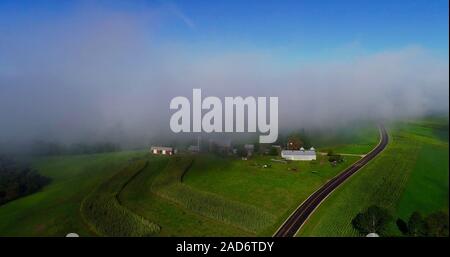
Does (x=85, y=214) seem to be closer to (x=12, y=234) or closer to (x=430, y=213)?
(x=12, y=234)

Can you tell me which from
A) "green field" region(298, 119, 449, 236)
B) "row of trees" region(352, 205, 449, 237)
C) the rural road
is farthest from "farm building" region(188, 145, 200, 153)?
"row of trees" region(352, 205, 449, 237)

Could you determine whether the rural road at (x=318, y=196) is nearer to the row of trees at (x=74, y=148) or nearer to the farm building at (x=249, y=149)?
the farm building at (x=249, y=149)

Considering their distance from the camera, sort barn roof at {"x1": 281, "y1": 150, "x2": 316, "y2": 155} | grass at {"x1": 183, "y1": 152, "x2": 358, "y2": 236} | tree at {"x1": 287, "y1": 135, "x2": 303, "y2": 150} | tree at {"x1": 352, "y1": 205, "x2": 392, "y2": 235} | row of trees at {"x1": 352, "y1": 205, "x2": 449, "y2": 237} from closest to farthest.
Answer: row of trees at {"x1": 352, "y1": 205, "x2": 449, "y2": 237}, tree at {"x1": 352, "y1": 205, "x2": 392, "y2": 235}, grass at {"x1": 183, "y1": 152, "x2": 358, "y2": 236}, tree at {"x1": 287, "y1": 135, "x2": 303, "y2": 150}, barn roof at {"x1": 281, "y1": 150, "x2": 316, "y2": 155}

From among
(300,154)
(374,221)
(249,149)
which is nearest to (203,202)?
(249,149)

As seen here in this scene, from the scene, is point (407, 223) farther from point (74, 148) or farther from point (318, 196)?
point (74, 148)

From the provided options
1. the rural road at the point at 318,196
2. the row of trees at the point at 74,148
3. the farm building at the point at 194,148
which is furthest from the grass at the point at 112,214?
the rural road at the point at 318,196

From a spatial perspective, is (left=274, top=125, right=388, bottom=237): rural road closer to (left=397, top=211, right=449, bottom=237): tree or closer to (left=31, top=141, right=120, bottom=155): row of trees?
(left=397, top=211, right=449, bottom=237): tree
